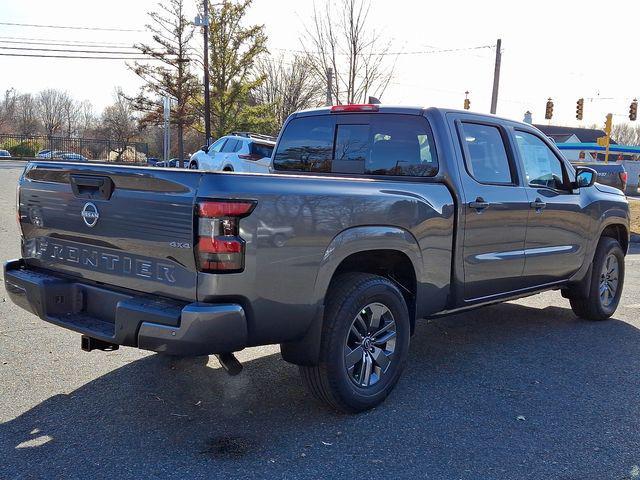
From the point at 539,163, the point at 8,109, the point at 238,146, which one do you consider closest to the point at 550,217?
the point at 539,163

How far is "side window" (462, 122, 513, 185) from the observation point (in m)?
4.80

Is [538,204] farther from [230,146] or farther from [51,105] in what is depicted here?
[51,105]

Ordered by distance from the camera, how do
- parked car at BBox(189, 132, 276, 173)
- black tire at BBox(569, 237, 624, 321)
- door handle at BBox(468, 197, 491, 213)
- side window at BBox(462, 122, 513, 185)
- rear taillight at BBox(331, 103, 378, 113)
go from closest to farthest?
door handle at BBox(468, 197, 491, 213)
side window at BBox(462, 122, 513, 185)
rear taillight at BBox(331, 103, 378, 113)
black tire at BBox(569, 237, 624, 321)
parked car at BBox(189, 132, 276, 173)

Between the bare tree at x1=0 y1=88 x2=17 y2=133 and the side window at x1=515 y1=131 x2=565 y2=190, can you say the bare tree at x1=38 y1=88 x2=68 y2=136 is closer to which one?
the bare tree at x1=0 y1=88 x2=17 y2=133

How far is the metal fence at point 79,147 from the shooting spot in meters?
41.6

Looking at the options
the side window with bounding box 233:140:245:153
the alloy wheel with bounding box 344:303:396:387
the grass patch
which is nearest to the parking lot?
the alloy wheel with bounding box 344:303:396:387

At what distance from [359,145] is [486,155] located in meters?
1.01

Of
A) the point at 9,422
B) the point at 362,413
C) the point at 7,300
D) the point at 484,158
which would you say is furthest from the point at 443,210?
the point at 7,300

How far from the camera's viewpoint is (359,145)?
4934 millimetres

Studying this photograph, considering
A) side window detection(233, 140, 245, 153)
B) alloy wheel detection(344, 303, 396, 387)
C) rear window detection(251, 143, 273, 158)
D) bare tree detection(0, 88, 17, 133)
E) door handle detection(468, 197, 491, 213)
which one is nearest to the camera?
alloy wheel detection(344, 303, 396, 387)

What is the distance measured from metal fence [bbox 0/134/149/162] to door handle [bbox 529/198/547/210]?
37225mm

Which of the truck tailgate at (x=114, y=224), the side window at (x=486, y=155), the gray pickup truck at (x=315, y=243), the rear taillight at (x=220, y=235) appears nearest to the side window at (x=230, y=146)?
the gray pickup truck at (x=315, y=243)

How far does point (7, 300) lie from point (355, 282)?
13.3 feet

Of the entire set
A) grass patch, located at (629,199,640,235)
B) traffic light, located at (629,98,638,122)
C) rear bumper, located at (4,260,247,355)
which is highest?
traffic light, located at (629,98,638,122)
